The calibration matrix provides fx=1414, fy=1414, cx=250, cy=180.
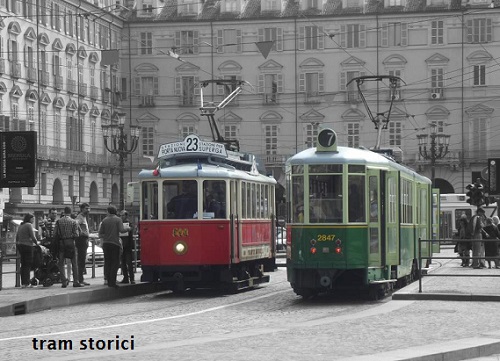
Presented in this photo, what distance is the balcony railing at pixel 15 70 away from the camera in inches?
2793

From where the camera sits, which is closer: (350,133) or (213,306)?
(213,306)

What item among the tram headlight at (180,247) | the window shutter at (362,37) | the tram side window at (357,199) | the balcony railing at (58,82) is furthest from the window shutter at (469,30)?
the tram side window at (357,199)

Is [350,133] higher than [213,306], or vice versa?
[350,133]

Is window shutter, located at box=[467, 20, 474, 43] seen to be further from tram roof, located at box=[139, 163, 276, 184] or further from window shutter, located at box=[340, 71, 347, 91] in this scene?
tram roof, located at box=[139, 163, 276, 184]

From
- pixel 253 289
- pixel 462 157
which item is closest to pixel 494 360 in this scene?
pixel 253 289

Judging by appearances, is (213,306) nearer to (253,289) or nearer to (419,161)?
(253,289)

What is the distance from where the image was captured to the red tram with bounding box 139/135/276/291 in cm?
2691

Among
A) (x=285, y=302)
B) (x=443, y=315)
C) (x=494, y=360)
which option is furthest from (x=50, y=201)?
(x=494, y=360)

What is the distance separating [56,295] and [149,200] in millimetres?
3524

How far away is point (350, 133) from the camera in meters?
87.9

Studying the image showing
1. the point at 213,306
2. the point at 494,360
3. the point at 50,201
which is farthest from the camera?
the point at 50,201

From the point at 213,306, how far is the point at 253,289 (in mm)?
6027

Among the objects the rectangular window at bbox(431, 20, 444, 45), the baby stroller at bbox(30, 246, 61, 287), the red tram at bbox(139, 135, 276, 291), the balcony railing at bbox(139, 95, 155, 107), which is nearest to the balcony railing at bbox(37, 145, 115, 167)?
the balcony railing at bbox(139, 95, 155, 107)

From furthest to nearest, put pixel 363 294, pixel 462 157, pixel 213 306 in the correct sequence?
pixel 462 157 → pixel 363 294 → pixel 213 306
